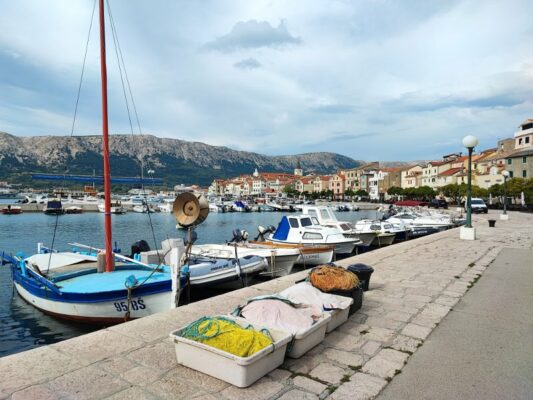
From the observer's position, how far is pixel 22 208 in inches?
3091

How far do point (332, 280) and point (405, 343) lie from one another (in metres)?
1.46

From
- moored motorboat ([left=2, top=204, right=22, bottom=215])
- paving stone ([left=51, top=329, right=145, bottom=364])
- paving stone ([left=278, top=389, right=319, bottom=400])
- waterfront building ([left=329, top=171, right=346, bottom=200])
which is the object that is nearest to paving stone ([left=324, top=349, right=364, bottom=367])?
paving stone ([left=278, top=389, right=319, bottom=400])

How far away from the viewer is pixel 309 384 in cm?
397

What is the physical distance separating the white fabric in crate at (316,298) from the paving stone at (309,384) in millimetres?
1176

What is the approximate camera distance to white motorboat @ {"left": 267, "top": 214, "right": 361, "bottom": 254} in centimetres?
2050

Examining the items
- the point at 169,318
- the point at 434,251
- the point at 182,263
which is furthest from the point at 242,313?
the point at 434,251

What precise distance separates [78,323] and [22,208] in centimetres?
8330

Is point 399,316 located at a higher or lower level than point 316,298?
lower

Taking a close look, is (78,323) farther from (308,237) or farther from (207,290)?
(308,237)

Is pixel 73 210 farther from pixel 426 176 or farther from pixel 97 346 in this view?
pixel 426 176

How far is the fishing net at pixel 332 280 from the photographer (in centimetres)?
605

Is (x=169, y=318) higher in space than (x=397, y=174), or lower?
lower

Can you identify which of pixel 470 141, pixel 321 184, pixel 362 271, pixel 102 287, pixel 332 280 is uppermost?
pixel 321 184

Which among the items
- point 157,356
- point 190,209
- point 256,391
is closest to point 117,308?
point 190,209
